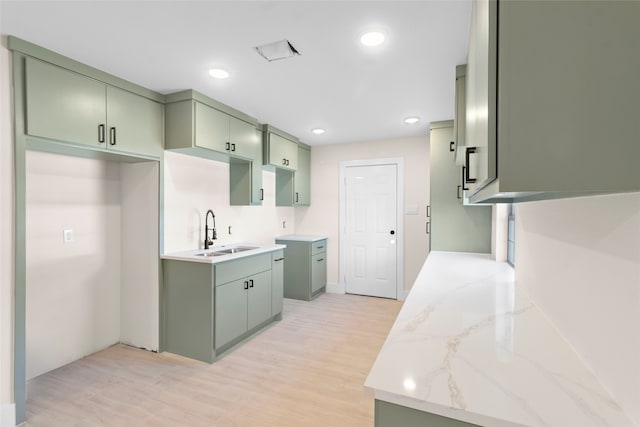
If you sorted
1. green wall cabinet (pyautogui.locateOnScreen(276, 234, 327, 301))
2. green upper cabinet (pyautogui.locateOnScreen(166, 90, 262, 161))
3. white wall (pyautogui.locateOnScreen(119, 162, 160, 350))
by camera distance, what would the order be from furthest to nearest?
green wall cabinet (pyautogui.locateOnScreen(276, 234, 327, 301))
white wall (pyautogui.locateOnScreen(119, 162, 160, 350))
green upper cabinet (pyautogui.locateOnScreen(166, 90, 262, 161))

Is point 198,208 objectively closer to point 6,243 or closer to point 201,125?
point 201,125

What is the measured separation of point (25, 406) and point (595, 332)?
10.1 feet

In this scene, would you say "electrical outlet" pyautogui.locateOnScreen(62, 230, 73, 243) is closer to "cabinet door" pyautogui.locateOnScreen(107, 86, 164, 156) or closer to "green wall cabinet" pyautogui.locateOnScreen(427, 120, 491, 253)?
"cabinet door" pyautogui.locateOnScreen(107, 86, 164, 156)

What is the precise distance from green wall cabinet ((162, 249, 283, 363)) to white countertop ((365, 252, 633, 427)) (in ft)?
6.22

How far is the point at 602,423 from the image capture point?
705 millimetres

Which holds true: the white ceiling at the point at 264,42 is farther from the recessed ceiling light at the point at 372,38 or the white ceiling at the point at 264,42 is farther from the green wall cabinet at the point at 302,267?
the green wall cabinet at the point at 302,267

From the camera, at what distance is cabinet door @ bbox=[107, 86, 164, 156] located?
2447 mm

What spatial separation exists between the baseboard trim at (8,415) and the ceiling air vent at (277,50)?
8.69ft

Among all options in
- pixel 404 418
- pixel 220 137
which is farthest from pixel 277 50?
pixel 404 418

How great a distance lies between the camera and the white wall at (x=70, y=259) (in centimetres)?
247

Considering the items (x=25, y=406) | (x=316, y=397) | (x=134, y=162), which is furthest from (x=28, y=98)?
(x=316, y=397)

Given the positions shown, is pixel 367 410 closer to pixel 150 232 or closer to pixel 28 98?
pixel 150 232

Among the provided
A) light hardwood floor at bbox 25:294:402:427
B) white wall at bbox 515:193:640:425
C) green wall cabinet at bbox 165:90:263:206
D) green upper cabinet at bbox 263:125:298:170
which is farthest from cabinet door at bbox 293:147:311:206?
white wall at bbox 515:193:640:425

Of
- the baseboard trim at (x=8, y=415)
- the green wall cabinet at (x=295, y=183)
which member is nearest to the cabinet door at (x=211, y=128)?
the green wall cabinet at (x=295, y=183)
